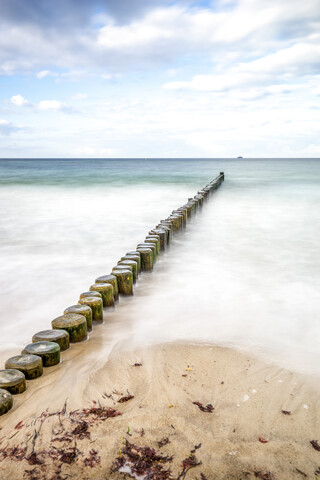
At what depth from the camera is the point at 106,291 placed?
3887mm

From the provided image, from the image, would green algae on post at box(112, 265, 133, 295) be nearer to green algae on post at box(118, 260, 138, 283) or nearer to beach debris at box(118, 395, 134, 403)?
green algae on post at box(118, 260, 138, 283)

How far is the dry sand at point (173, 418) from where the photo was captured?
1986 millimetres

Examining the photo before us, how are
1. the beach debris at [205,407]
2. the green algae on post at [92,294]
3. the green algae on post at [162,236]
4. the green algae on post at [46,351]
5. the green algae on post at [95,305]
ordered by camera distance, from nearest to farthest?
1. the beach debris at [205,407]
2. the green algae on post at [46,351]
3. the green algae on post at [95,305]
4. the green algae on post at [92,294]
5. the green algae on post at [162,236]

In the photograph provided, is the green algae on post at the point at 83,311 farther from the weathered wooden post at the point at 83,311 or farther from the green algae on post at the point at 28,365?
the green algae on post at the point at 28,365

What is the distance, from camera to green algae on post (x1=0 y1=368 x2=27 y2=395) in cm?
246

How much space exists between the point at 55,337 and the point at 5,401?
2.32 ft

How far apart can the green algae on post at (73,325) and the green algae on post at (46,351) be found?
0.88ft

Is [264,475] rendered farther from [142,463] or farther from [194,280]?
[194,280]

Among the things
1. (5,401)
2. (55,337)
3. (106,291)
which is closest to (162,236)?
(106,291)

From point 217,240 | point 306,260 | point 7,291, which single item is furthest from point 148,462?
point 217,240

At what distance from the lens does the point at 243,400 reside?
2.52m

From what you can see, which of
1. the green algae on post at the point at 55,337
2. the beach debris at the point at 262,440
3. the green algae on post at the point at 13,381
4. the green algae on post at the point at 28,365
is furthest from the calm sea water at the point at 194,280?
the beach debris at the point at 262,440

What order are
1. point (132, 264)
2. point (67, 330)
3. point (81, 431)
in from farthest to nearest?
1. point (132, 264)
2. point (67, 330)
3. point (81, 431)

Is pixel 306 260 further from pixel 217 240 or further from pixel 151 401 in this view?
pixel 151 401
